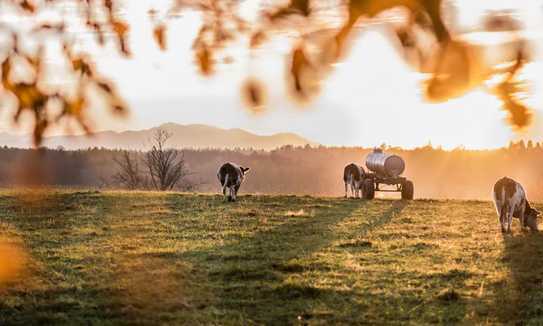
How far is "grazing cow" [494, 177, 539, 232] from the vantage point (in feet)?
59.8

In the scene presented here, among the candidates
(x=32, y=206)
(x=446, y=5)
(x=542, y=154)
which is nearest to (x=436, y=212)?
(x=32, y=206)

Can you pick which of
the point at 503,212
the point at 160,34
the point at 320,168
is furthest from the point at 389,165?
the point at 320,168

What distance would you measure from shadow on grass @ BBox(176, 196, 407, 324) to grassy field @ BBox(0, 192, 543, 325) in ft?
0.08

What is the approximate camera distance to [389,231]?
18125 mm

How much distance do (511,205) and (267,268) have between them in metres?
7.91

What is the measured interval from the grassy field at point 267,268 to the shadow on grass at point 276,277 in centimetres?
3

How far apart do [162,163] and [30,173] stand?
1772 inches

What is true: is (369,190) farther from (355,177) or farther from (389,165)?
(389,165)

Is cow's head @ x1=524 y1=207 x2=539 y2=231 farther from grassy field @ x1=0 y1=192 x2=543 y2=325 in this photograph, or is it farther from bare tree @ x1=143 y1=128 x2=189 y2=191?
bare tree @ x1=143 y1=128 x2=189 y2=191

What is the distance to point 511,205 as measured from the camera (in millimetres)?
18203

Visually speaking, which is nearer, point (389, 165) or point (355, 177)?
point (355, 177)

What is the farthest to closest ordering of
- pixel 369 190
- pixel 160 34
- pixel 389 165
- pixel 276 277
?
pixel 389 165 → pixel 369 190 → pixel 276 277 → pixel 160 34

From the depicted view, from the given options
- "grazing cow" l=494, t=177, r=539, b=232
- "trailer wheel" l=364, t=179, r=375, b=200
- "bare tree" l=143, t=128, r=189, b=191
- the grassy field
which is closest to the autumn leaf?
the grassy field

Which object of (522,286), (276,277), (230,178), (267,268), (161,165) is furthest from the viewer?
(161,165)
